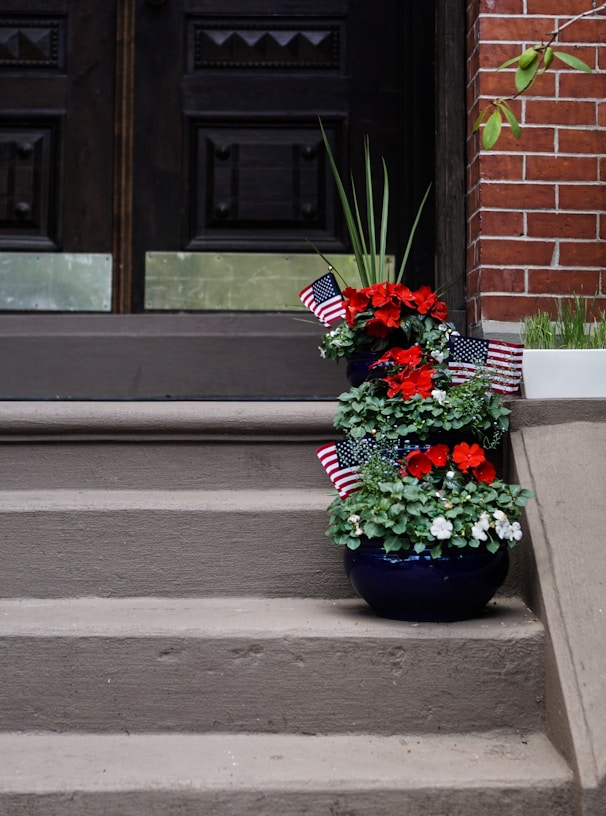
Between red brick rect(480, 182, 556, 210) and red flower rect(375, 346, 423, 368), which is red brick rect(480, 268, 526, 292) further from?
red flower rect(375, 346, 423, 368)

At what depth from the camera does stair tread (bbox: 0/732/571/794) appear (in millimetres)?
1673

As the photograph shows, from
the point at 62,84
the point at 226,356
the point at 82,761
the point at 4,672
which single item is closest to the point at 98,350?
the point at 226,356

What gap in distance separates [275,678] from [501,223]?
64.5 inches

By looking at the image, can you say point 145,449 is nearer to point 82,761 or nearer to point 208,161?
point 82,761

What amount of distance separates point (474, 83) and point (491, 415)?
1368mm

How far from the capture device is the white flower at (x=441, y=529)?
6.20ft

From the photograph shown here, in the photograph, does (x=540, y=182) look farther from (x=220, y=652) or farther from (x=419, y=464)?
(x=220, y=652)

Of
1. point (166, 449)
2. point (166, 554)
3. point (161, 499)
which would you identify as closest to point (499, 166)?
point (166, 449)

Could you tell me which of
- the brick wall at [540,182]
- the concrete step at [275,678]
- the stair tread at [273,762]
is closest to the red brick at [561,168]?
the brick wall at [540,182]

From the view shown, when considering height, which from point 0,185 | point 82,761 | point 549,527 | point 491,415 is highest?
point 0,185

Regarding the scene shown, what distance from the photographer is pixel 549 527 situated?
81.0 inches

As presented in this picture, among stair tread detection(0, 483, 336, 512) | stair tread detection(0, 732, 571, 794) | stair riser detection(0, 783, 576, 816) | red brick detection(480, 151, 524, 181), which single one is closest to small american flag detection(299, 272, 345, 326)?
stair tread detection(0, 483, 336, 512)

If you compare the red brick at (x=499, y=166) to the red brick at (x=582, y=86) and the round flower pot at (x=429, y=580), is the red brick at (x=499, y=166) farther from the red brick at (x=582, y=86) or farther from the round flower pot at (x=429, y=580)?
the round flower pot at (x=429, y=580)

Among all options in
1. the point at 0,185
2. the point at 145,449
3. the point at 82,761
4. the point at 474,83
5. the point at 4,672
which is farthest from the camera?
the point at 0,185
